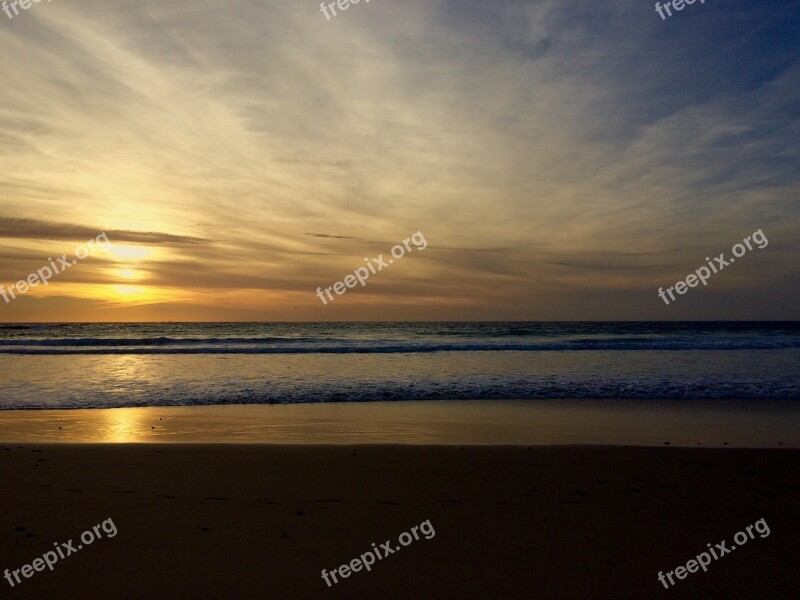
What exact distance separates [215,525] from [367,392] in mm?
10223

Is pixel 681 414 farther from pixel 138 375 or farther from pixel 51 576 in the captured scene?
pixel 138 375

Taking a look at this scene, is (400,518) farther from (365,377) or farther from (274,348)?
(274,348)

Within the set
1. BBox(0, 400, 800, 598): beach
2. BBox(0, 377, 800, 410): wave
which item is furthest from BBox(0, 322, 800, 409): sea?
BBox(0, 400, 800, 598): beach

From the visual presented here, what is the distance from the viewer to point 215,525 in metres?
5.69

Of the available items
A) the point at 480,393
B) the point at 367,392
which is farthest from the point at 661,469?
the point at 367,392

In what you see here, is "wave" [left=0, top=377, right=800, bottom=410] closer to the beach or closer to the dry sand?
the beach

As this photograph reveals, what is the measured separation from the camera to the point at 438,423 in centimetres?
1162

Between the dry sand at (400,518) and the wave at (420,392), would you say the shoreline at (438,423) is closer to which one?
the wave at (420,392)

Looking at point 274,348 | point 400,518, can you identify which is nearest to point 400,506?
point 400,518

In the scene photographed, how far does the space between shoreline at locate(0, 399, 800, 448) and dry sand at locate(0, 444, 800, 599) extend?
3.43ft

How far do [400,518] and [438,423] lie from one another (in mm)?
5715

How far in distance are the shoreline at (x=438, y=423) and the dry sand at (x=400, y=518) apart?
104 centimetres

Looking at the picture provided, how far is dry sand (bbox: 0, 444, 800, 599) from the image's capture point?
4598mm

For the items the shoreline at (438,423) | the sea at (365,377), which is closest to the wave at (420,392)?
the sea at (365,377)
